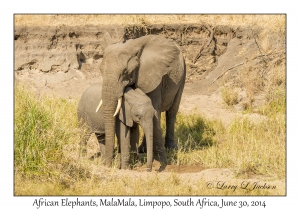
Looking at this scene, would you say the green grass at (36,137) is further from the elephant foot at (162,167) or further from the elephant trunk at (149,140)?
the elephant foot at (162,167)

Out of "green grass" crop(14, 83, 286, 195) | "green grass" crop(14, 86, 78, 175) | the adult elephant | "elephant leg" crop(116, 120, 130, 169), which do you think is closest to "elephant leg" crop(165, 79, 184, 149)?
the adult elephant

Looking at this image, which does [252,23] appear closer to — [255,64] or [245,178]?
[255,64]

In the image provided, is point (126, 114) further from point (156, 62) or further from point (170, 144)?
point (170, 144)

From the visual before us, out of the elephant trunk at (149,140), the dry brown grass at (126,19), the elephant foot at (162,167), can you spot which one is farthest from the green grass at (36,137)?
the dry brown grass at (126,19)

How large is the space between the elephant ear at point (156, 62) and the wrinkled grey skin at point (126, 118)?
0.89ft

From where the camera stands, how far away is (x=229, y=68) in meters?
15.0

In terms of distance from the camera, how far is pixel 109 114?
29.4 feet

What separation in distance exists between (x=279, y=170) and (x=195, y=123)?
3559 mm

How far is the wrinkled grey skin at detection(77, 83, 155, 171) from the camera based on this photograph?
8.69m

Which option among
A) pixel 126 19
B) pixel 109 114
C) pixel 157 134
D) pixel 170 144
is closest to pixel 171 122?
pixel 170 144

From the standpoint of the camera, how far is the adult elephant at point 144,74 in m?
8.84

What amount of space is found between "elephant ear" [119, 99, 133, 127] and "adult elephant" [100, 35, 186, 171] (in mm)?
112

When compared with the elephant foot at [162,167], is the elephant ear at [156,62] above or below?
above

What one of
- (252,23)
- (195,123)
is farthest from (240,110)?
(252,23)
